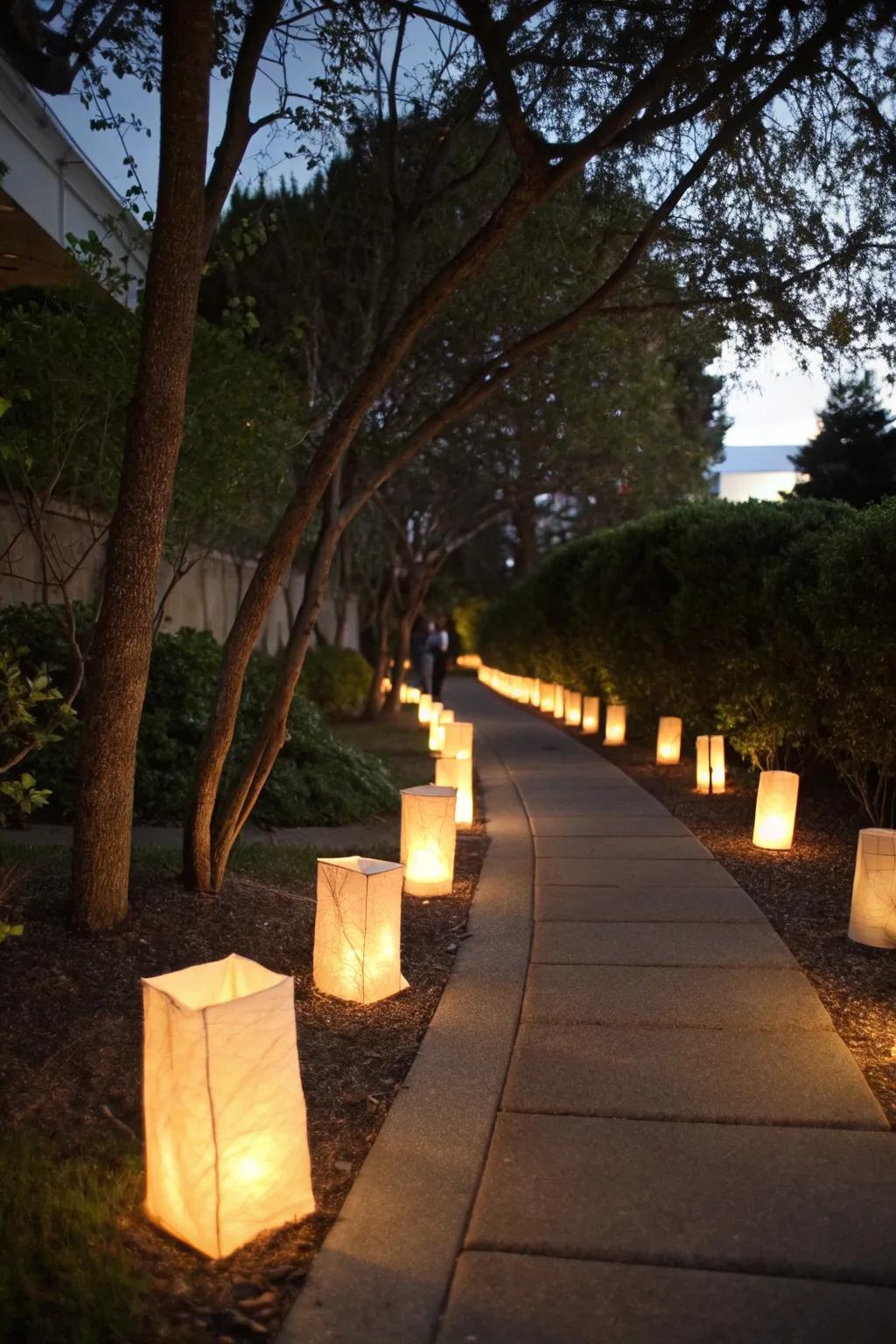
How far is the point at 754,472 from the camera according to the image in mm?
40844

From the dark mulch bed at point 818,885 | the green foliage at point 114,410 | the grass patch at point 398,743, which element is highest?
the green foliage at point 114,410

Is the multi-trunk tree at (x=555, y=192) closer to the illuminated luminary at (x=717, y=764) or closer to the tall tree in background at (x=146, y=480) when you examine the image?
the tall tree in background at (x=146, y=480)

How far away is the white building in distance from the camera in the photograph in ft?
125

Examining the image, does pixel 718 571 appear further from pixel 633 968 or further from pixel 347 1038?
pixel 347 1038

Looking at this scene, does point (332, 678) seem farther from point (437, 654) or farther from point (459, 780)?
point (459, 780)

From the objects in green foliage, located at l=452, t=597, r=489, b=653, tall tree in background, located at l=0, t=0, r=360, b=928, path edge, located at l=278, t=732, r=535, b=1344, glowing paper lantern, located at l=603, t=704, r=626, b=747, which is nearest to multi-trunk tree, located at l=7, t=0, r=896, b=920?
tall tree in background, located at l=0, t=0, r=360, b=928

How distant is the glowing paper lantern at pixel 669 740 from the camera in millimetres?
12422

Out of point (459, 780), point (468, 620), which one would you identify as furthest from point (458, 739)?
point (468, 620)

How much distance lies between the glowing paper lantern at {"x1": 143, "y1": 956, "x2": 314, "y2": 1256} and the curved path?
240mm

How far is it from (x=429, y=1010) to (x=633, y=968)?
1.09 m

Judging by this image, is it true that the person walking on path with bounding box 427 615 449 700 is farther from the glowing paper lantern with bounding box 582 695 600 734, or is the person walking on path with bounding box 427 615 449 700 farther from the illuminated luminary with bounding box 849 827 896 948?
the illuminated luminary with bounding box 849 827 896 948

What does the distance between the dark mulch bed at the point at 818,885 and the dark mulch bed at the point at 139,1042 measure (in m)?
1.75

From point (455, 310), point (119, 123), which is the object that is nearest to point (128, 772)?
point (119, 123)

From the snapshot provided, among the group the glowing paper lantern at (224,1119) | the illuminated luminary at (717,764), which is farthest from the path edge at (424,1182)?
the illuminated luminary at (717,764)
